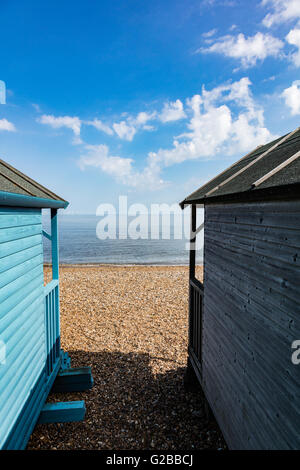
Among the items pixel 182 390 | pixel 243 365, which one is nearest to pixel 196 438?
pixel 182 390

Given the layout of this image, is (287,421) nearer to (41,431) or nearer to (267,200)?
(267,200)

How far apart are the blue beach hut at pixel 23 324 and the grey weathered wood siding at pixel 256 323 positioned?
2510mm

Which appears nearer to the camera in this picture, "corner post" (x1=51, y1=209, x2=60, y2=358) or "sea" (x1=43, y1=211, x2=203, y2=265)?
"corner post" (x1=51, y1=209, x2=60, y2=358)

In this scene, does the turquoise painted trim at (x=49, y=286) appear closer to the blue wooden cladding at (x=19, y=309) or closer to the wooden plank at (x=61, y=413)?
the blue wooden cladding at (x=19, y=309)

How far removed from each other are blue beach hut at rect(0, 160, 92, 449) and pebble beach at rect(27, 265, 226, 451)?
0.53 m

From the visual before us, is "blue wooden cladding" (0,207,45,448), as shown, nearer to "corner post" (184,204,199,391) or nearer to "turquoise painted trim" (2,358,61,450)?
"turquoise painted trim" (2,358,61,450)

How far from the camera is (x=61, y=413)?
13.9 ft

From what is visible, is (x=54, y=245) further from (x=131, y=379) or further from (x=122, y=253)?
(x=122, y=253)

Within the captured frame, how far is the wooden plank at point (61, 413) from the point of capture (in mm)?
4211

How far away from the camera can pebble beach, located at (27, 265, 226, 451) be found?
4.25 metres

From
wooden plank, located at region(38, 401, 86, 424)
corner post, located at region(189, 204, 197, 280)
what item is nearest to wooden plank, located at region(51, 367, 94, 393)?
wooden plank, located at region(38, 401, 86, 424)

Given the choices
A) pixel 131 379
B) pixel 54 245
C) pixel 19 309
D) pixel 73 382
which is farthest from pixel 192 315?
pixel 19 309

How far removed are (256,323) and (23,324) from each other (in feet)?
9.80
